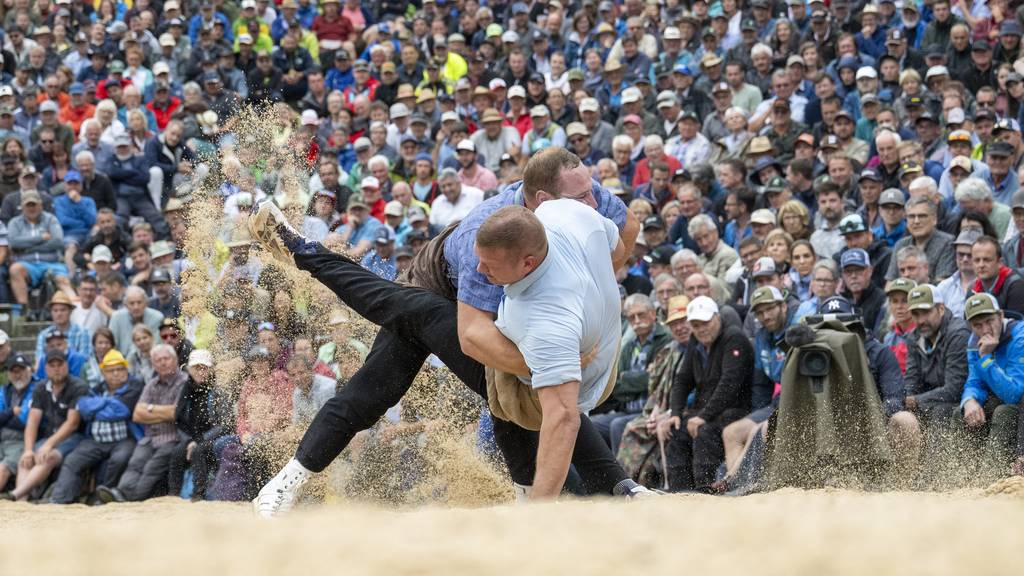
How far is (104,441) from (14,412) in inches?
41.7

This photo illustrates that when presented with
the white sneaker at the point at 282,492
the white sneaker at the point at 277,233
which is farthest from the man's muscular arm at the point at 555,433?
the white sneaker at the point at 277,233

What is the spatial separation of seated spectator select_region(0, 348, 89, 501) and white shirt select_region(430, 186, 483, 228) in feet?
11.1

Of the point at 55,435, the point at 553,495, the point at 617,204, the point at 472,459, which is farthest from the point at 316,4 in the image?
the point at 553,495

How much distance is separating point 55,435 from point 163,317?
4.64ft

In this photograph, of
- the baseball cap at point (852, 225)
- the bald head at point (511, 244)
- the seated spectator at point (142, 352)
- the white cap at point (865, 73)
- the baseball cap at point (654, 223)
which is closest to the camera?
the bald head at point (511, 244)

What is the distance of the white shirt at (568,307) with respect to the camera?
4.89 meters

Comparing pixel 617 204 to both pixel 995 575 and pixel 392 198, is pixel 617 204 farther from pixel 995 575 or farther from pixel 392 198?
pixel 392 198

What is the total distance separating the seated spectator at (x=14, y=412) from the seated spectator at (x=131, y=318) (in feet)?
2.54

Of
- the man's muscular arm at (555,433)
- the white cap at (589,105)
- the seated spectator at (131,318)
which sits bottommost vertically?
the seated spectator at (131,318)

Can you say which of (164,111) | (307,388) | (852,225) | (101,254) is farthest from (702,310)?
(164,111)

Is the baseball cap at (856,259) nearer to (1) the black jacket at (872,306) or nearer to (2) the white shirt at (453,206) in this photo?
(1) the black jacket at (872,306)

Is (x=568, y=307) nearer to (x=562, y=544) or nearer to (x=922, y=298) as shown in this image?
(x=562, y=544)

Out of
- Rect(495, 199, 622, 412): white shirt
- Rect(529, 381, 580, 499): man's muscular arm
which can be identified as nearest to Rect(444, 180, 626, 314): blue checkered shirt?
Rect(495, 199, 622, 412): white shirt

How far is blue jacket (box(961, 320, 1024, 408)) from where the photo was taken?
23.6 ft
